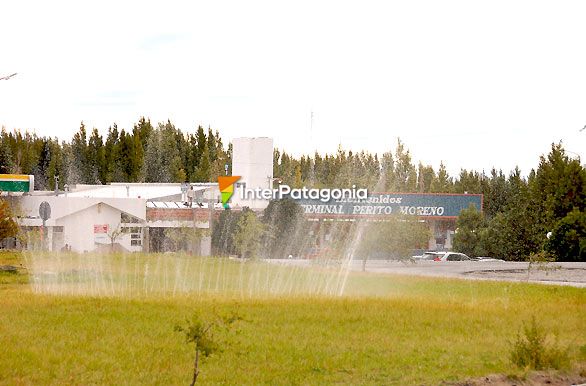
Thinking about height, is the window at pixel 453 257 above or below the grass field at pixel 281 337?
above

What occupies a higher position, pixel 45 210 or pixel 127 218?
pixel 45 210

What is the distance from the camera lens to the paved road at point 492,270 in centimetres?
3612

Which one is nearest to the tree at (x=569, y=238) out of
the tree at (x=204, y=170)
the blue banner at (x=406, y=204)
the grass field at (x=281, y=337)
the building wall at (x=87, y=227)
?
the blue banner at (x=406, y=204)

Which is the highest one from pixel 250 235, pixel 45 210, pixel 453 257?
pixel 45 210

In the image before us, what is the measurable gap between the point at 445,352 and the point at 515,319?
18.0ft

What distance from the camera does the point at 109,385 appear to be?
11984mm

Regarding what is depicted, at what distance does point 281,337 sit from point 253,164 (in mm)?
50350

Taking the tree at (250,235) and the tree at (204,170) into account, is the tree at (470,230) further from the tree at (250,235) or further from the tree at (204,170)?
the tree at (204,170)

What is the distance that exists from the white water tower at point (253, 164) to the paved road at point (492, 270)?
64.9 feet

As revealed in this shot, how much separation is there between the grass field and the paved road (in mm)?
10806

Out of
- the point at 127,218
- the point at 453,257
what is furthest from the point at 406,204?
the point at 127,218

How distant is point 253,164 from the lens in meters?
66.2

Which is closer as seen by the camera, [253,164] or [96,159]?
[253,164]

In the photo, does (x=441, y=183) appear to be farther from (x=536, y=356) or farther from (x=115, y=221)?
(x=536, y=356)
